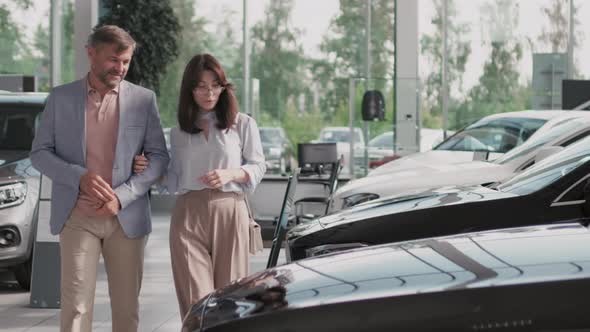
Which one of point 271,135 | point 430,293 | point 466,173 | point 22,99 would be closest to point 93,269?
point 430,293

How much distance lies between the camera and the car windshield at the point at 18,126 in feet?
33.1

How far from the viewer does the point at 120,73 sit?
5.34 metres

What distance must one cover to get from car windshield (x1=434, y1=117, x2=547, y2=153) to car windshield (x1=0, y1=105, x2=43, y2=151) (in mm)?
5349

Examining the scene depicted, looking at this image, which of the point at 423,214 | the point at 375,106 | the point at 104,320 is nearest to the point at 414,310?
the point at 423,214

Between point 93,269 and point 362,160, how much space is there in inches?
556

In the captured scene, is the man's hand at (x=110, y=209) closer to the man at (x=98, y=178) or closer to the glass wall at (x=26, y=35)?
the man at (x=98, y=178)

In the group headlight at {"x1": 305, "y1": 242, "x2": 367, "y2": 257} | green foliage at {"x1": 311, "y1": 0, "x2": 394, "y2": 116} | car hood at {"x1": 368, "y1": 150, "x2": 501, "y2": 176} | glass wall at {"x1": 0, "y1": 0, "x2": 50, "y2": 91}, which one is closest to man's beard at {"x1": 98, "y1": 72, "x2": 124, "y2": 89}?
headlight at {"x1": 305, "y1": 242, "x2": 367, "y2": 257}

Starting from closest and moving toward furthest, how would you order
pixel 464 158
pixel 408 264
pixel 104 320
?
pixel 408 264
pixel 104 320
pixel 464 158

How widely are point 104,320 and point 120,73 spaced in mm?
3321

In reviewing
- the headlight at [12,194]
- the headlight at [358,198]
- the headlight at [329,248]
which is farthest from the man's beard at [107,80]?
the headlight at [358,198]

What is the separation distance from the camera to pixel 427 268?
3131mm

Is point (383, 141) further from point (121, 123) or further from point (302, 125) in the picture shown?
point (121, 123)

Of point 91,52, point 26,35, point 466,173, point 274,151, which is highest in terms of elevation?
point 26,35

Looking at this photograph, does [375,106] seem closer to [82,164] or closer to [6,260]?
[6,260]
